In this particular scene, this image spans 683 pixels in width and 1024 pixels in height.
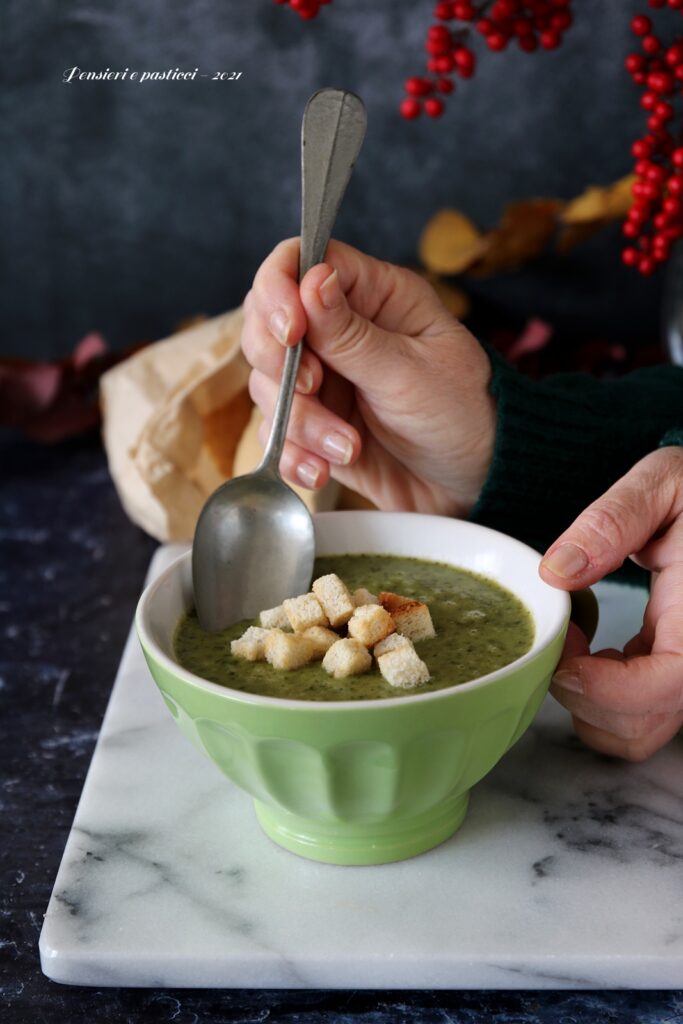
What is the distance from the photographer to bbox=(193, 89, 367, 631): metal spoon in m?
1.10

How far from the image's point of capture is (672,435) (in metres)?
1.22

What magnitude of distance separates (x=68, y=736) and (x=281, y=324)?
0.48 m

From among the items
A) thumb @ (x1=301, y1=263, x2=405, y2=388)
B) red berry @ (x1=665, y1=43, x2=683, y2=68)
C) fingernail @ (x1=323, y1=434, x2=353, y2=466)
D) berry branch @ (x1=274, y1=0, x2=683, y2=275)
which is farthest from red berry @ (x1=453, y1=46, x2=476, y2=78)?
fingernail @ (x1=323, y1=434, x2=353, y2=466)

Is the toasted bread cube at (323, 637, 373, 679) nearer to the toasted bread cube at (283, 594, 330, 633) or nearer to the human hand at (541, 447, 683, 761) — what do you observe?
the toasted bread cube at (283, 594, 330, 633)

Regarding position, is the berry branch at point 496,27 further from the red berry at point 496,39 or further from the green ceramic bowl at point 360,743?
the green ceramic bowl at point 360,743

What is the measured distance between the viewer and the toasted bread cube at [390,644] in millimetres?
938

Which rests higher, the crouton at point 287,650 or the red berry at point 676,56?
the red berry at point 676,56

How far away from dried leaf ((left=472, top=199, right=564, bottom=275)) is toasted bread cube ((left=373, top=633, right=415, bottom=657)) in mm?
1279

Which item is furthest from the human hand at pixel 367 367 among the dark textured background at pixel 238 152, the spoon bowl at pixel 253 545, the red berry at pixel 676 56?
the dark textured background at pixel 238 152

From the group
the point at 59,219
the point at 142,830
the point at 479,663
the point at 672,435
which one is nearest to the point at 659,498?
the point at 672,435

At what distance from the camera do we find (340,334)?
3.92 ft

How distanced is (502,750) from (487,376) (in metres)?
0.52

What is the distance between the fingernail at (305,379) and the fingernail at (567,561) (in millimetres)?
362

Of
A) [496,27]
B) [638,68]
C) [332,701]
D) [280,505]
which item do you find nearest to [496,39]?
[496,27]
